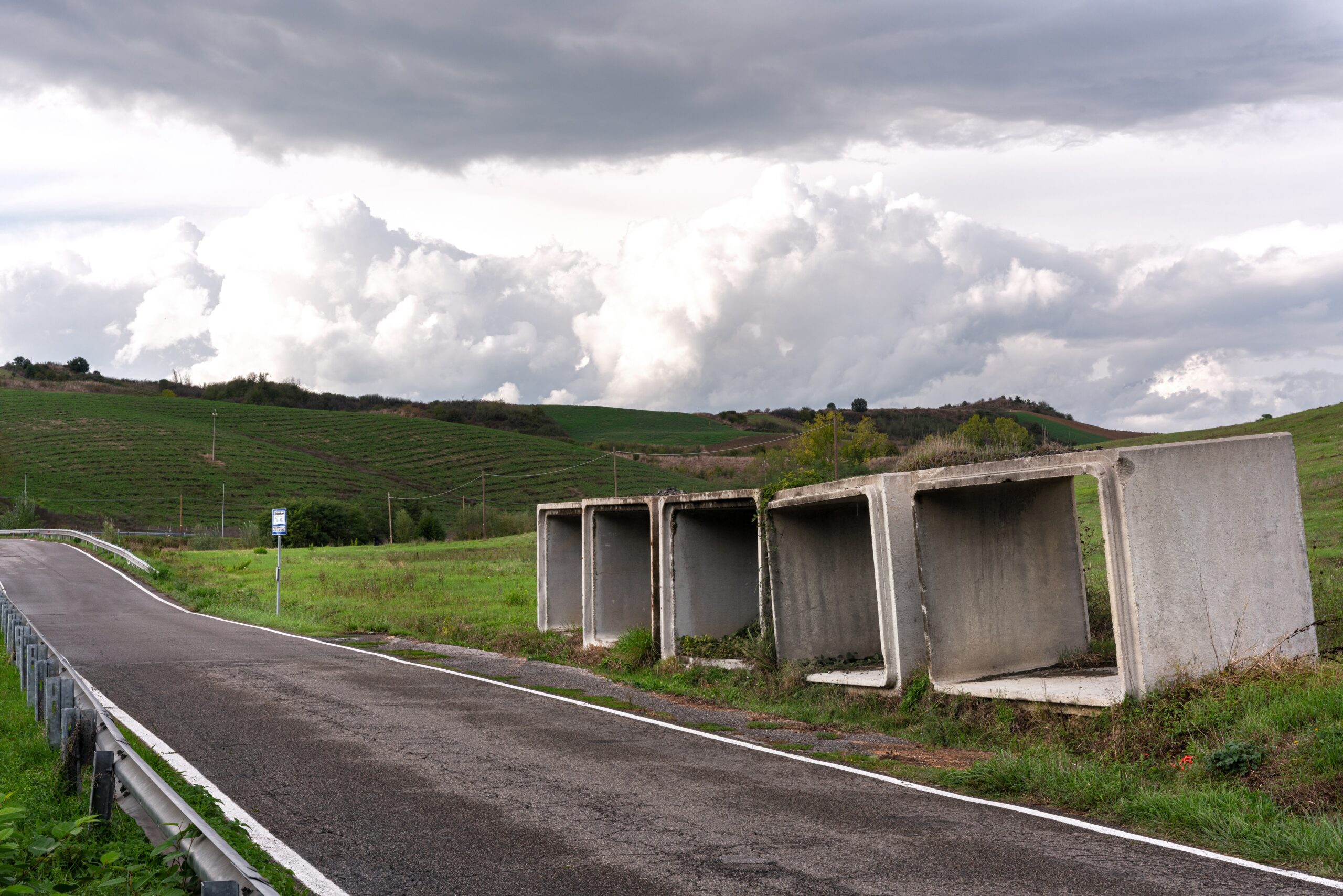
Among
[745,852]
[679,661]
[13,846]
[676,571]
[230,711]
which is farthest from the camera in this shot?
[676,571]

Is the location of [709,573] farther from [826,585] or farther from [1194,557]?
[1194,557]

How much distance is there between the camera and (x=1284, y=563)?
9656mm

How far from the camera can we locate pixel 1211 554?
31.3 ft

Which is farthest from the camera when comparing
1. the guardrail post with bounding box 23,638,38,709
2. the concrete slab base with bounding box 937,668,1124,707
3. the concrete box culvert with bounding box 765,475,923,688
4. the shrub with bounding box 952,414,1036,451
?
the concrete box culvert with bounding box 765,475,923,688

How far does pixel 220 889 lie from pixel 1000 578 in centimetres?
1053

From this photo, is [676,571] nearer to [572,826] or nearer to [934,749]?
[934,749]

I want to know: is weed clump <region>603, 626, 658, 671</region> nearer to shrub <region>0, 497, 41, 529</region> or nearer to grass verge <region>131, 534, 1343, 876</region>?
grass verge <region>131, 534, 1343, 876</region>

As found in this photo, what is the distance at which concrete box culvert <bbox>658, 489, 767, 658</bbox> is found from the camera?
16.4 meters

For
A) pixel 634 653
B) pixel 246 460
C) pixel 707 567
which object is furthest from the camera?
pixel 246 460

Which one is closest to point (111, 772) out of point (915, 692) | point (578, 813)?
point (578, 813)

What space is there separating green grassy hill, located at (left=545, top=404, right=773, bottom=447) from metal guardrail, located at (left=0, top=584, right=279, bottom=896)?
4305 inches

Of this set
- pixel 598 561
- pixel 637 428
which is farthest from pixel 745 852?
pixel 637 428

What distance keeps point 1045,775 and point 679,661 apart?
321 inches

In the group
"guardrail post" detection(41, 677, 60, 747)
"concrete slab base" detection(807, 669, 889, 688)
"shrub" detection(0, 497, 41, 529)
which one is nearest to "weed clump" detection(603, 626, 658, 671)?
"concrete slab base" detection(807, 669, 889, 688)
